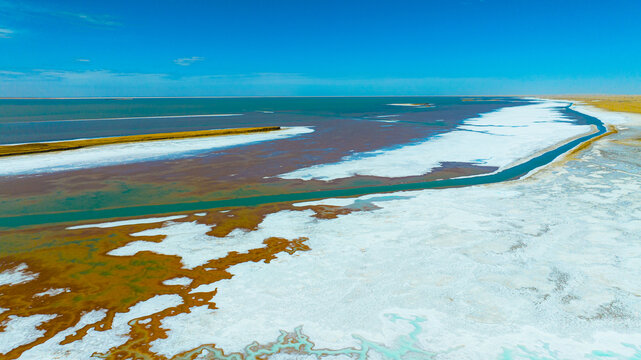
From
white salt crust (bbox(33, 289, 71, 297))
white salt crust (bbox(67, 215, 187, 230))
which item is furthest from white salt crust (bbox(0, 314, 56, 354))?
white salt crust (bbox(67, 215, 187, 230))

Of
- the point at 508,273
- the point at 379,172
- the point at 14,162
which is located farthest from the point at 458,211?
the point at 14,162

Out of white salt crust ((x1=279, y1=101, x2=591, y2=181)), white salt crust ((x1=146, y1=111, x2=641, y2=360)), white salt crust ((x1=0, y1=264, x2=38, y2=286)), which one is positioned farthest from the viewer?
white salt crust ((x1=279, y1=101, x2=591, y2=181))

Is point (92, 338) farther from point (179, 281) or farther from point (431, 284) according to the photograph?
point (431, 284)

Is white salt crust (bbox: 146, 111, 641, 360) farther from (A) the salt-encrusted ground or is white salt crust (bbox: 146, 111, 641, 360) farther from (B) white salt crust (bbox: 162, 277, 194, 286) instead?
(B) white salt crust (bbox: 162, 277, 194, 286)

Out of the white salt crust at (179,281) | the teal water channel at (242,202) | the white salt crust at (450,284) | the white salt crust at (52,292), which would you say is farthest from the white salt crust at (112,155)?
the white salt crust at (179,281)

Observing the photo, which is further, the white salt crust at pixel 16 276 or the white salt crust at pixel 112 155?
the white salt crust at pixel 112 155

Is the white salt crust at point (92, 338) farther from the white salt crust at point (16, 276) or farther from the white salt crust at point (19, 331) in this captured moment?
the white salt crust at point (16, 276)

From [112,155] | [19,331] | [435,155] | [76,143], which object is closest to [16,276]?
[19,331]
